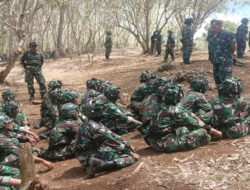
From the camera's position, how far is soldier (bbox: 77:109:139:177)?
146 inches

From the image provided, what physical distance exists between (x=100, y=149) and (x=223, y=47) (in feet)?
13.3

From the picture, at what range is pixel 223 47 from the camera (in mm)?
6453

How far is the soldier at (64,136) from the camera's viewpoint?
15.0 feet

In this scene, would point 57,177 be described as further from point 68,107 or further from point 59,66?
point 59,66

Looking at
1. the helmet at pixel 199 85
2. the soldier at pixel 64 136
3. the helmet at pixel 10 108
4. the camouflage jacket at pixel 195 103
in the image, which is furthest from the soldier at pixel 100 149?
the helmet at pixel 10 108

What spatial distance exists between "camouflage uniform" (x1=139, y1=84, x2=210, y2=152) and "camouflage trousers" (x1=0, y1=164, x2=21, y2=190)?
1.92m

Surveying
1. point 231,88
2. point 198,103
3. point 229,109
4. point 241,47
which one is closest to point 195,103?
point 198,103

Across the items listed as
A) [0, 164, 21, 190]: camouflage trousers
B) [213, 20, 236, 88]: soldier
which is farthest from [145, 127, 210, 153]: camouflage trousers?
[213, 20, 236, 88]: soldier

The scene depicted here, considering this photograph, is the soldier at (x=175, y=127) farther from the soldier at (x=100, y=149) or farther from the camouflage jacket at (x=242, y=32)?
the camouflage jacket at (x=242, y=32)

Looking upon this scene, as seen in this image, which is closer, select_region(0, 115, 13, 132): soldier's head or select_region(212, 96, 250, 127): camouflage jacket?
select_region(0, 115, 13, 132): soldier's head

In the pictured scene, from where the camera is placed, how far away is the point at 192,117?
13.6 feet

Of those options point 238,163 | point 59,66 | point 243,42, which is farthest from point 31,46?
point 59,66

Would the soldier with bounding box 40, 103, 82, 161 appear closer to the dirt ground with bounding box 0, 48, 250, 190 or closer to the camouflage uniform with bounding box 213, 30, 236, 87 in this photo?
the dirt ground with bounding box 0, 48, 250, 190

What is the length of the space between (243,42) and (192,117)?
8798 millimetres
